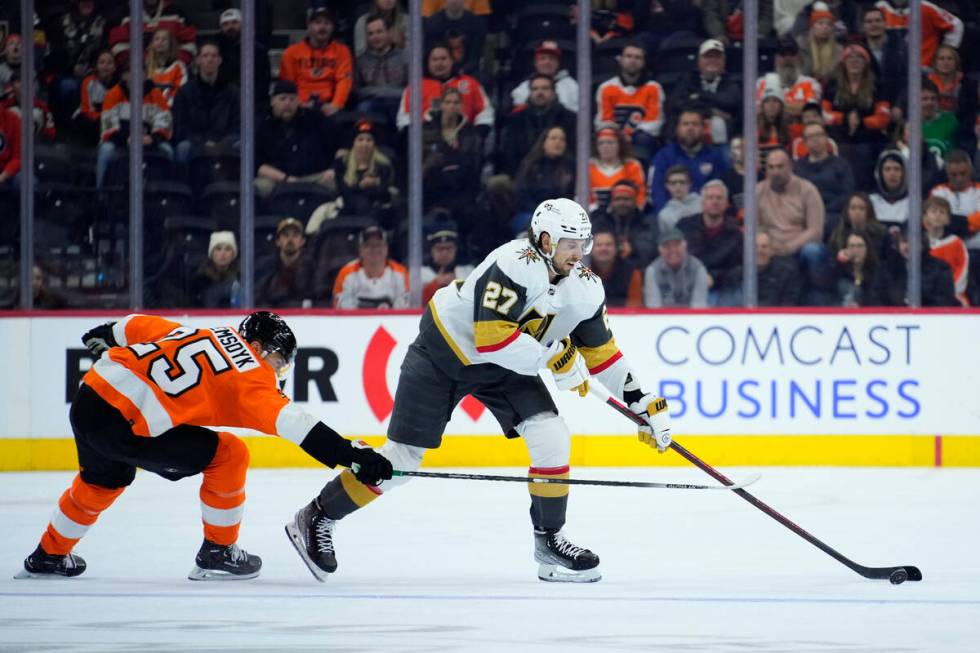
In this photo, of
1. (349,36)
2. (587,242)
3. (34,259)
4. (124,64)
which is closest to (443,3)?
(349,36)

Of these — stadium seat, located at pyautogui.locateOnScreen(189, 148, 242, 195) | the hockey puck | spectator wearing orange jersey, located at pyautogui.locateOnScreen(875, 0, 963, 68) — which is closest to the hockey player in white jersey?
the hockey puck

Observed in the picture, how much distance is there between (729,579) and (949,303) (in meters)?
3.89

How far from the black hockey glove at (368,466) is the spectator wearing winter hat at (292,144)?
4.24 m

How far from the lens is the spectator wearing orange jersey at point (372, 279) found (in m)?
7.98

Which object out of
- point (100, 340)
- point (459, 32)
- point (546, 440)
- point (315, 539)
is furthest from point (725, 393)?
point (100, 340)

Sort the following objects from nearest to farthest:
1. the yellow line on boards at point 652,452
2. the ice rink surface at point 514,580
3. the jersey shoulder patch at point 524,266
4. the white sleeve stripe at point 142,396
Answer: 1. the ice rink surface at point 514,580
2. the white sleeve stripe at point 142,396
3. the jersey shoulder patch at point 524,266
4. the yellow line on boards at point 652,452

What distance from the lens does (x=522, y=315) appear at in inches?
173

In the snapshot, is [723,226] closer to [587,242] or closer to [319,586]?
[587,242]

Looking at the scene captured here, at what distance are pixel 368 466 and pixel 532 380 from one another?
0.72 meters

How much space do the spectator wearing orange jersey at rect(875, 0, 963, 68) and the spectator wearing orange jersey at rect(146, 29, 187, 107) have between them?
3760 mm

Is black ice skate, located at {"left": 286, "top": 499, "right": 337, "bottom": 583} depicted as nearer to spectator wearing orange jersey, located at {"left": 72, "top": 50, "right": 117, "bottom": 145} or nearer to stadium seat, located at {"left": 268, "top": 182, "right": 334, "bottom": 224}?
stadium seat, located at {"left": 268, "top": 182, "right": 334, "bottom": 224}

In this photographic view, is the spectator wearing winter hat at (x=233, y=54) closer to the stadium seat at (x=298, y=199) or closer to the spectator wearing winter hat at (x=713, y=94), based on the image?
the stadium seat at (x=298, y=199)

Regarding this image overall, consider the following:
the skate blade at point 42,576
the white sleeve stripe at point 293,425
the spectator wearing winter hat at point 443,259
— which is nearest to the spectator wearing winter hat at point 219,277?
the spectator wearing winter hat at point 443,259

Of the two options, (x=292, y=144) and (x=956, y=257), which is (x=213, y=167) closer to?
(x=292, y=144)
